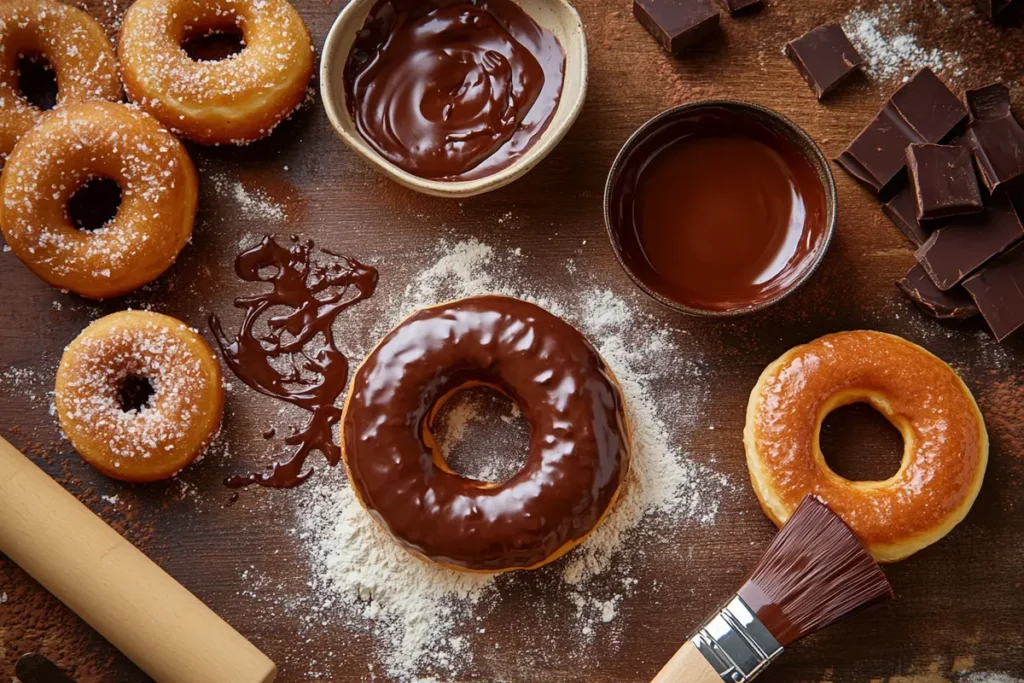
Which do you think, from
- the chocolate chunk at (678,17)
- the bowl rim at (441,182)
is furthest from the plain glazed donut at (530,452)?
the chocolate chunk at (678,17)

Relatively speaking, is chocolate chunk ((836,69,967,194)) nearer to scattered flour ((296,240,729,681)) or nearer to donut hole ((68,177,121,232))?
scattered flour ((296,240,729,681))

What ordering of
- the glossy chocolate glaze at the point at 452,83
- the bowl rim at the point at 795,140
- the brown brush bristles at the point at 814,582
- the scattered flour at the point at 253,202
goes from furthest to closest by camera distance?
the scattered flour at the point at 253,202
the glossy chocolate glaze at the point at 452,83
the bowl rim at the point at 795,140
the brown brush bristles at the point at 814,582

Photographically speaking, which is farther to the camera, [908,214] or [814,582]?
[908,214]

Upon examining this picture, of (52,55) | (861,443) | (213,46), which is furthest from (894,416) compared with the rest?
(52,55)

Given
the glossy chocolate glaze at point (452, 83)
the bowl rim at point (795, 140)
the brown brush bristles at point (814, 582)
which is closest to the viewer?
the brown brush bristles at point (814, 582)

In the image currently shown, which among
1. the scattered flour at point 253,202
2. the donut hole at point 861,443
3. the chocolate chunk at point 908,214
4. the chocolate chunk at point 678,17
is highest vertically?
the scattered flour at point 253,202

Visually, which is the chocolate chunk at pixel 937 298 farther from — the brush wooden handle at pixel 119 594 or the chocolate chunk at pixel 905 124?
the brush wooden handle at pixel 119 594

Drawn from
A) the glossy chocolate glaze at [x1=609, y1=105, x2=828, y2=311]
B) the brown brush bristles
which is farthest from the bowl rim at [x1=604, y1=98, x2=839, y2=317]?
the brown brush bristles

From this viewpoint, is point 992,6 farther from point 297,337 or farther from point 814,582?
point 297,337
